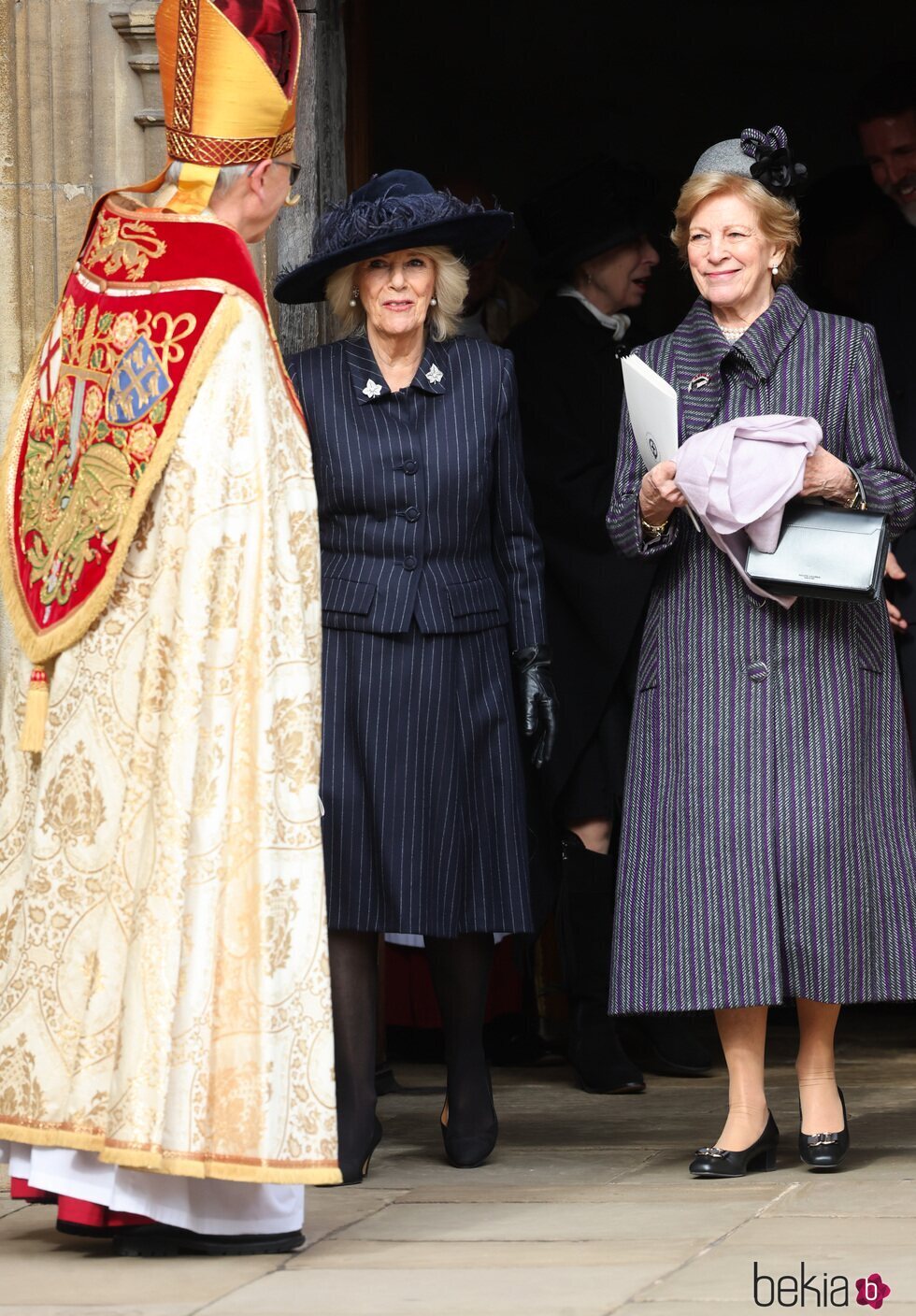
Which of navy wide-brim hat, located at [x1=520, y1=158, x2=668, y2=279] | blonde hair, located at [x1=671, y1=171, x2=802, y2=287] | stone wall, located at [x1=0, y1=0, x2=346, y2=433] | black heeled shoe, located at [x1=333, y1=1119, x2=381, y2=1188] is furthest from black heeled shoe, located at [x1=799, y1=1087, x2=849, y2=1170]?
navy wide-brim hat, located at [x1=520, y1=158, x2=668, y2=279]

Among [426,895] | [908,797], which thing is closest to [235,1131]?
[426,895]

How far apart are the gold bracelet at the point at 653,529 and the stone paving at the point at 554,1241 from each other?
1.18m

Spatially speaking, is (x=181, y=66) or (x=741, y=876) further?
(x=741, y=876)

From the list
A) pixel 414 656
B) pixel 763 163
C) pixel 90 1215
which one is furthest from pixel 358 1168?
pixel 763 163

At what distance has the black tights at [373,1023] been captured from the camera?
464 cm

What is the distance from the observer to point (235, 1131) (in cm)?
378

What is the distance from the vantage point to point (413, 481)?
4652 mm

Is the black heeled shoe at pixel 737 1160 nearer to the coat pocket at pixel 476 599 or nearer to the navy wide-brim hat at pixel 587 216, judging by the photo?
the coat pocket at pixel 476 599

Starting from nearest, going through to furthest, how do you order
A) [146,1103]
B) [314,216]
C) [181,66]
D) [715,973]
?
1. [146,1103]
2. [181,66]
3. [715,973]
4. [314,216]

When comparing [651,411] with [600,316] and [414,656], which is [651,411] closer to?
[414,656]

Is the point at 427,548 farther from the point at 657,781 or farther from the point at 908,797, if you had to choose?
the point at 908,797

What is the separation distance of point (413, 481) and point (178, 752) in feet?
3.36

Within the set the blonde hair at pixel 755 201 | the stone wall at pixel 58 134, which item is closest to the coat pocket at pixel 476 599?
the blonde hair at pixel 755 201

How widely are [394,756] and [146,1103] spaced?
42.2 inches
